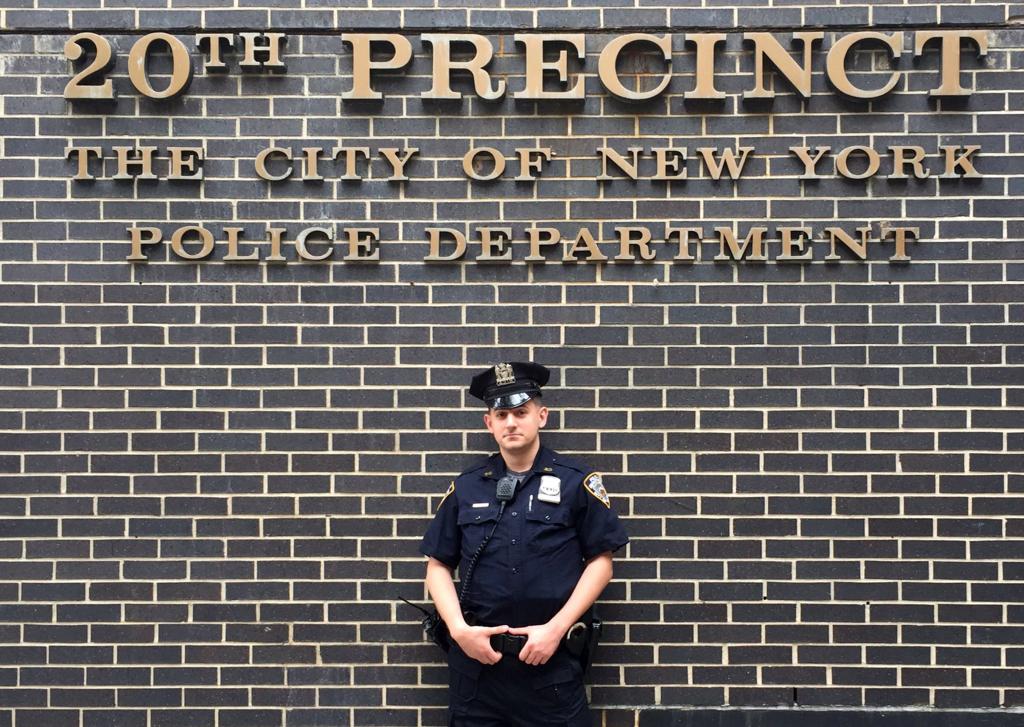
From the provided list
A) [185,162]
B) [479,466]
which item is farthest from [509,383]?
[185,162]

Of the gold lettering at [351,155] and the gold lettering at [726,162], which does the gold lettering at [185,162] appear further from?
the gold lettering at [726,162]

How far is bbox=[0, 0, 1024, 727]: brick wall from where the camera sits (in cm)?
429

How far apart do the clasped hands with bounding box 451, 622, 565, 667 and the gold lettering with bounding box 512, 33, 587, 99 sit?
7.72ft

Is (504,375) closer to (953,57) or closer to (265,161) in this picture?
(265,161)

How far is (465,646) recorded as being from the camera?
3.69 m

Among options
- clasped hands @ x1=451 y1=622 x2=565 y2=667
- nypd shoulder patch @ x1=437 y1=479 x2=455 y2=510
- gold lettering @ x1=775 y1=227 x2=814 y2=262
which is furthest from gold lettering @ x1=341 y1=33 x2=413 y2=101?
clasped hands @ x1=451 y1=622 x2=565 y2=667

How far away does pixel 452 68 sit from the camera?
433 cm

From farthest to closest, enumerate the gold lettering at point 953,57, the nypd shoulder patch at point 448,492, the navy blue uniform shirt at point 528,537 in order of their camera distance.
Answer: the gold lettering at point 953,57 → the nypd shoulder patch at point 448,492 → the navy blue uniform shirt at point 528,537

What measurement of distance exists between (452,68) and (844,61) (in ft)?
5.90

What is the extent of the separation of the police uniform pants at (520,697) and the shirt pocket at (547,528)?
0.45 metres

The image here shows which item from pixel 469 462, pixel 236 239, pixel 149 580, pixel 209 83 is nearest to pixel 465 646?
pixel 469 462

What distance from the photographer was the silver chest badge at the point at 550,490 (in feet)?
12.6

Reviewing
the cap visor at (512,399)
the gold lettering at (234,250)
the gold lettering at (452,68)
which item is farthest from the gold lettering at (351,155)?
the cap visor at (512,399)

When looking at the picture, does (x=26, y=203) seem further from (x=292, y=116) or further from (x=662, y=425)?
(x=662, y=425)
